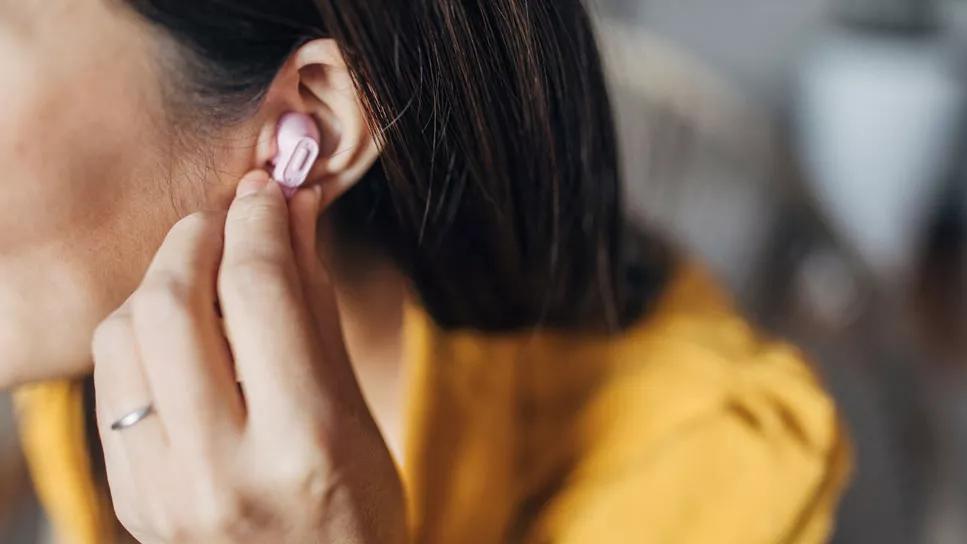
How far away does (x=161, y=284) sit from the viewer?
0.30 meters

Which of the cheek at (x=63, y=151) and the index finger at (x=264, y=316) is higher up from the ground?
the cheek at (x=63, y=151)

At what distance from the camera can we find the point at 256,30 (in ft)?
1.03

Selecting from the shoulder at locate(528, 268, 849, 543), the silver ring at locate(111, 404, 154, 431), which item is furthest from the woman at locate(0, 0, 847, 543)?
the shoulder at locate(528, 268, 849, 543)

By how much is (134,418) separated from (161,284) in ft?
0.13

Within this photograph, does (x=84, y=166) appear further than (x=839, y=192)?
No

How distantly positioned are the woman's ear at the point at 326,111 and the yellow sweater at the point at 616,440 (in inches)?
6.9

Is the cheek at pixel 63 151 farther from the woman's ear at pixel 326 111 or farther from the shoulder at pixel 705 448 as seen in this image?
the shoulder at pixel 705 448

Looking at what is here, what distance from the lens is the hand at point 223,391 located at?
30cm

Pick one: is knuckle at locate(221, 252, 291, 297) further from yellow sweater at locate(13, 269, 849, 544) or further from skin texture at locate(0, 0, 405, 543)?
yellow sweater at locate(13, 269, 849, 544)

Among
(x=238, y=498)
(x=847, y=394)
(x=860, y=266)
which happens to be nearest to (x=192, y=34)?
(x=238, y=498)

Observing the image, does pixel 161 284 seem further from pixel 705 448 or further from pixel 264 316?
pixel 705 448

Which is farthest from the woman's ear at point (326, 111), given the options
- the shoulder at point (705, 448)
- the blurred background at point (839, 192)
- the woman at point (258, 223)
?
the shoulder at point (705, 448)

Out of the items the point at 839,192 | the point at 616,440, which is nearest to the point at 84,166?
the point at 616,440

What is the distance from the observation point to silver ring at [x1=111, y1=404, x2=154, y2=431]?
30 cm
